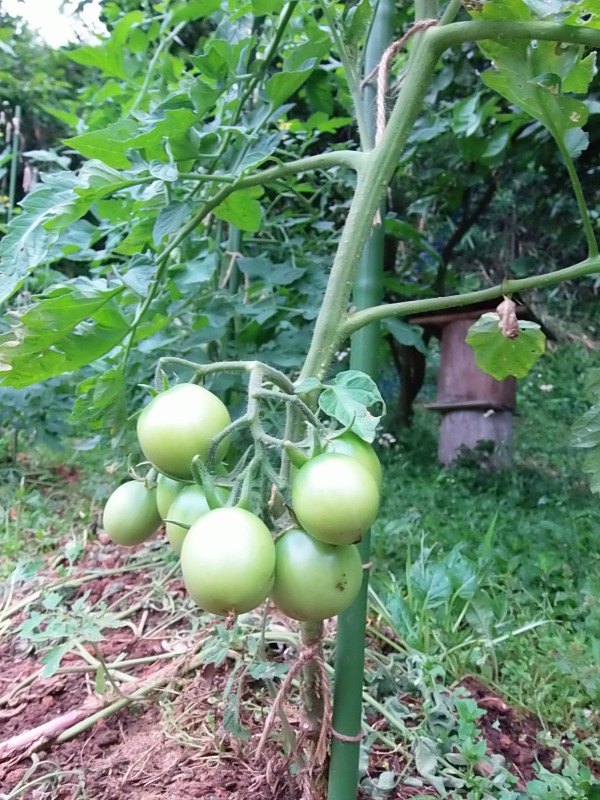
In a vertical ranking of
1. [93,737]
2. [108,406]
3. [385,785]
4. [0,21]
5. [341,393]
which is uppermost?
[0,21]

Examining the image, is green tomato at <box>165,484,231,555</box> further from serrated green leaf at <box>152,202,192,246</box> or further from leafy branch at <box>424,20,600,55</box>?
leafy branch at <box>424,20,600,55</box>

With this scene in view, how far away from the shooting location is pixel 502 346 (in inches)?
32.1

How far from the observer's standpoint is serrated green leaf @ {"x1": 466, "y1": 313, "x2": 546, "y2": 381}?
0.78 m

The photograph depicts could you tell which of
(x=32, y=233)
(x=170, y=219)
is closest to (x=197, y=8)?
(x=170, y=219)

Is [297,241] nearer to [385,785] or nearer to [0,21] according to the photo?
[385,785]

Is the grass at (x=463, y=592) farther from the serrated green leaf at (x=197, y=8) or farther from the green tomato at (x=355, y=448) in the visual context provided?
the serrated green leaf at (x=197, y=8)

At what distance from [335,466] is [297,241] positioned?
1.50 m

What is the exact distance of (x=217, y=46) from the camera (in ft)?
2.85

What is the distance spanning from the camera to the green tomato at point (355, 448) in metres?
0.57

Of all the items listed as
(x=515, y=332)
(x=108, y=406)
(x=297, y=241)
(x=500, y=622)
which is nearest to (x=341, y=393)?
(x=515, y=332)

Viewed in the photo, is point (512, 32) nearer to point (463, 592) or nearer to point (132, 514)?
point (132, 514)

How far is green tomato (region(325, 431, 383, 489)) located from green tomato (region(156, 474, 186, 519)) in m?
0.17

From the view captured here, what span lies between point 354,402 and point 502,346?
1.07 feet

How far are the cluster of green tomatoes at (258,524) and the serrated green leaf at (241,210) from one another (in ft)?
1.84
